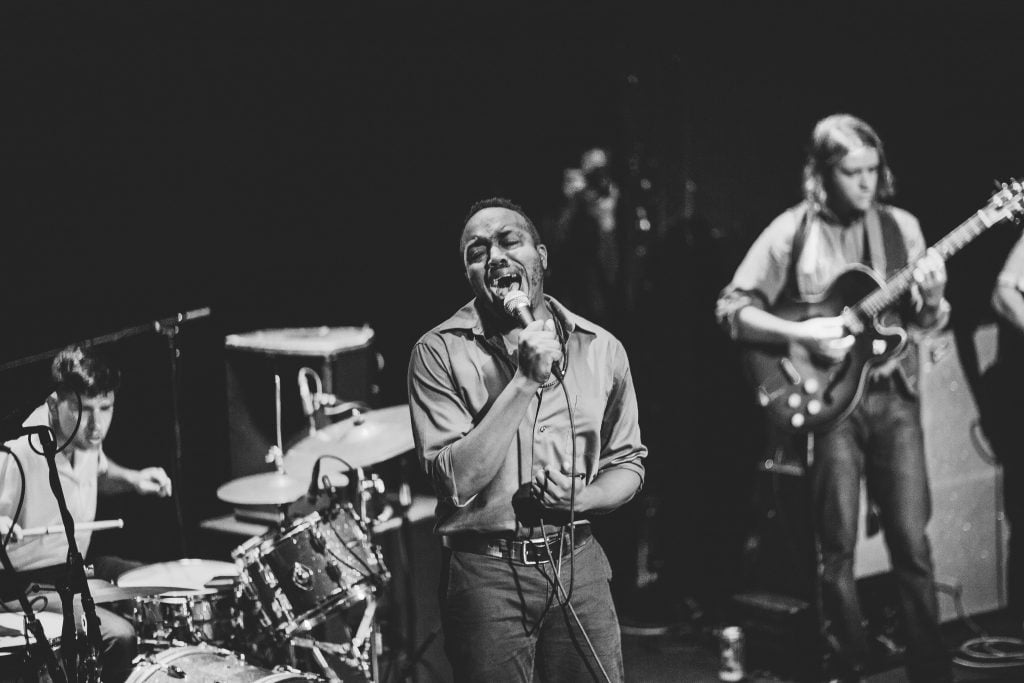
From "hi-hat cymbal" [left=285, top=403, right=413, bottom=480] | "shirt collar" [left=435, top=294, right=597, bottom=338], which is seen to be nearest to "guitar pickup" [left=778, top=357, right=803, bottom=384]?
"hi-hat cymbal" [left=285, top=403, right=413, bottom=480]

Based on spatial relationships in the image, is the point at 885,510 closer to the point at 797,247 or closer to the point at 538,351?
the point at 797,247

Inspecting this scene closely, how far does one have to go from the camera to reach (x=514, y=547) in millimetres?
2879

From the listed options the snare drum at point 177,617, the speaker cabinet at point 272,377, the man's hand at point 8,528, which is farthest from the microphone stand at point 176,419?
the man's hand at point 8,528

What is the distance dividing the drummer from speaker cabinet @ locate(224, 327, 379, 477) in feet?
2.77

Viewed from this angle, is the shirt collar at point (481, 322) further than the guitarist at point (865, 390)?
No

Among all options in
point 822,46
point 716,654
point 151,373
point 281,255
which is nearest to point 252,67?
point 281,255

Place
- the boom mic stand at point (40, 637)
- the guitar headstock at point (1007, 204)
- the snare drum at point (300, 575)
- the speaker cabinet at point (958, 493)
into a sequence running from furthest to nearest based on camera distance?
1. the speaker cabinet at point (958, 493)
2. the guitar headstock at point (1007, 204)
3. the snare drum at point (300, 575)
4. the boom mic stand at point (40, 637)

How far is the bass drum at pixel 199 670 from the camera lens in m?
3.53

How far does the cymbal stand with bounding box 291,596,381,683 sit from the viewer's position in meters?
4.73

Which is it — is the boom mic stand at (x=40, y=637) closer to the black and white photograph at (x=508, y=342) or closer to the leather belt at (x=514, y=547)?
the black and white photograph at (x=508, y=342)

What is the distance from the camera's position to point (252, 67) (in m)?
5.41

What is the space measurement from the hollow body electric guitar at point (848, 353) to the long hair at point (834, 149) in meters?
0.38

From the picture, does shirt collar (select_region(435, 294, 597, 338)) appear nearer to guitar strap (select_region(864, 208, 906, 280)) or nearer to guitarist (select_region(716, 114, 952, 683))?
guitarist (select_region(716, 114, 952, 683))

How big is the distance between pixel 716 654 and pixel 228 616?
2.31 m
